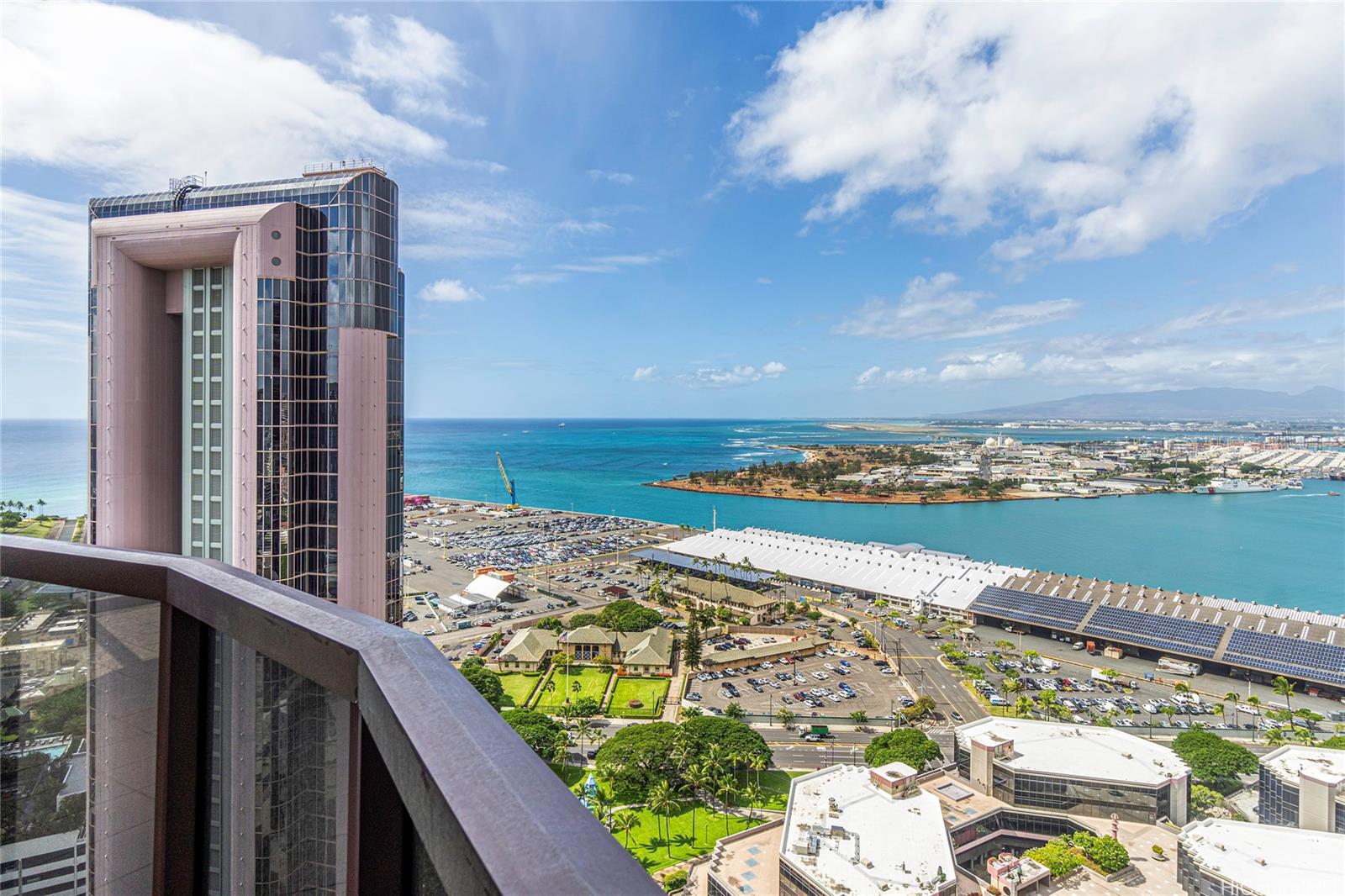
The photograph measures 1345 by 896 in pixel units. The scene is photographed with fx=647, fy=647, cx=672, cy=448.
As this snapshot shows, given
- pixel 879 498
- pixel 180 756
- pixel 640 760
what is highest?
pixel 180 756

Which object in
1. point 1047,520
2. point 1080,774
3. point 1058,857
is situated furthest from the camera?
point 1047,520

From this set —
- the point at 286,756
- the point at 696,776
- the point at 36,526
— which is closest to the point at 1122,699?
the point at 696,776

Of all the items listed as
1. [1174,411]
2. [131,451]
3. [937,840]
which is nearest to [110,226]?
[131,451]

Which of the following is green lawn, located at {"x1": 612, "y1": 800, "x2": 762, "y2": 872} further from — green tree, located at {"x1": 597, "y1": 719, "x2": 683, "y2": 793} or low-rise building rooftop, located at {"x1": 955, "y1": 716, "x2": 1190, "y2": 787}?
low-rise building rooftop, located at {"x1": 955, "y1": 716, "x2": 1190, "y2": 787}

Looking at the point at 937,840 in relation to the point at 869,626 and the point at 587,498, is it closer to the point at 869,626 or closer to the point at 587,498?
the point at 869,626

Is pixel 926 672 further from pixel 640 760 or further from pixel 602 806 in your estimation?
pixel 602 806

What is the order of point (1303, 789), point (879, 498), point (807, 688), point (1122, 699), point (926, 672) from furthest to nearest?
point (879, 498) → point (926, 672) → point (807, 688) → point (1122, 699) → point (1303, 789)

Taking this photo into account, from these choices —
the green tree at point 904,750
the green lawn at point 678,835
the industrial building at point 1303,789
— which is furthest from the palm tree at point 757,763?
the industrial building at point 1303,789

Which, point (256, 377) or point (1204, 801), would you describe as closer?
point (256, 377)
